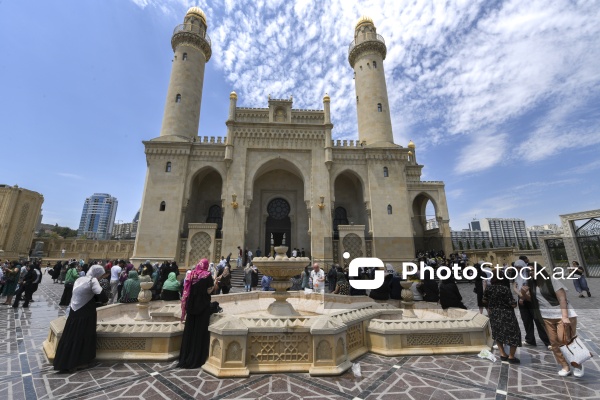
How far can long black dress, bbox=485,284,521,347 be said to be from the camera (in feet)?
12.7

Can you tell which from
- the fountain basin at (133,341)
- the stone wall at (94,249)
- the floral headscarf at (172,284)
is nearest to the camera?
the fountain basin at (133,341)

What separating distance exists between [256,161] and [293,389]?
16239mm

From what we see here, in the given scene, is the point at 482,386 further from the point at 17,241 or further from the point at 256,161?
the point at 17,241

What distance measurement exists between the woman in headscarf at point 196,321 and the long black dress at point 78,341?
1.24 m

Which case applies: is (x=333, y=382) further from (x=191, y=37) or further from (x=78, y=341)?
(x=191, y=37)

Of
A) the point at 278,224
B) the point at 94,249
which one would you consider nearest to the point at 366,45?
the point at 278,224

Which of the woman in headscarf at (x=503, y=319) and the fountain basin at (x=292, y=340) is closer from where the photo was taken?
the fountain basin at (x=292, y=340)

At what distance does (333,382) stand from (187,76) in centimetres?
2214

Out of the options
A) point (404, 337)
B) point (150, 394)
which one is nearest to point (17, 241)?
point (150, 394)

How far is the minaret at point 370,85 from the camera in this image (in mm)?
20469

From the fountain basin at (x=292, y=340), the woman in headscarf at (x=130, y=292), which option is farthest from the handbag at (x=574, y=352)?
the woman in headscarf at (x=130, y=292)

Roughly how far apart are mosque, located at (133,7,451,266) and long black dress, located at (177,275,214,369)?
12.9m

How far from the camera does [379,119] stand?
67.4 ft

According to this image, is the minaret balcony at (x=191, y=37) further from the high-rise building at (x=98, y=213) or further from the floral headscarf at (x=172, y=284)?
the high-rise building at (x=98, y=213)
